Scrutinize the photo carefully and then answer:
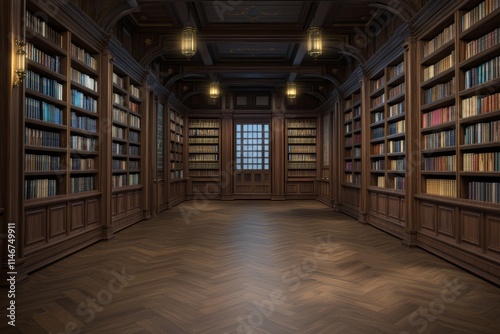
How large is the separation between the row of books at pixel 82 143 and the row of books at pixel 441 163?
5.19 meters

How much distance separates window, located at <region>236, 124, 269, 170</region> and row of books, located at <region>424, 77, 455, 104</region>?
823 cm

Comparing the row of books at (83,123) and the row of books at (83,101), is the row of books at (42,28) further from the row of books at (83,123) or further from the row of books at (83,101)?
the row of books at (83,123)

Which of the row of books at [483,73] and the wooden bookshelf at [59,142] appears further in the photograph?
the wooden bookshelf at [59,142]

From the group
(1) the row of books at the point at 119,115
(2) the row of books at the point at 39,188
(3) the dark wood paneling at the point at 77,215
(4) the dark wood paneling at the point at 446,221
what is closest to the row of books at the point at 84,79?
(1) the row of books at the point at 119,115

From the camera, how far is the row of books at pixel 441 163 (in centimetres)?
446

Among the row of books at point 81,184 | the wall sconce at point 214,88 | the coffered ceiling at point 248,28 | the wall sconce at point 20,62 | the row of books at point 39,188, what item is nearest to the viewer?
the wall sconce at point 20,62

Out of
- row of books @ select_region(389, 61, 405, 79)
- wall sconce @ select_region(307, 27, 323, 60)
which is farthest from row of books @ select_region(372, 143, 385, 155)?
wall sconce @ select_region(307, 27, 323, 60)

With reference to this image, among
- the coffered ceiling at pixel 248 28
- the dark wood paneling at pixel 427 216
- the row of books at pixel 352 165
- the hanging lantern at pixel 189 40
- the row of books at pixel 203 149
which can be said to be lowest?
the dark wood paneling at pixel 427 216

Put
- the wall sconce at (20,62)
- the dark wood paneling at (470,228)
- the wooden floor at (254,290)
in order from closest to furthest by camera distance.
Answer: the wooden floor at (254,290)
the wall sconce at (20,62)
the dark wood paneling at (470,228)

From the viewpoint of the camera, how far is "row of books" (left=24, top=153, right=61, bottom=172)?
3994 mm

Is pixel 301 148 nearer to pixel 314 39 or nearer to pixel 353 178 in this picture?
pixel 353 178

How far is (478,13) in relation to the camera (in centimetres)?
393

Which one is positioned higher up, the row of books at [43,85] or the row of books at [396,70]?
the row of books at [396,70]

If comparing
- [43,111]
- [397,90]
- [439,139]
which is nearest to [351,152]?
[397,90]
